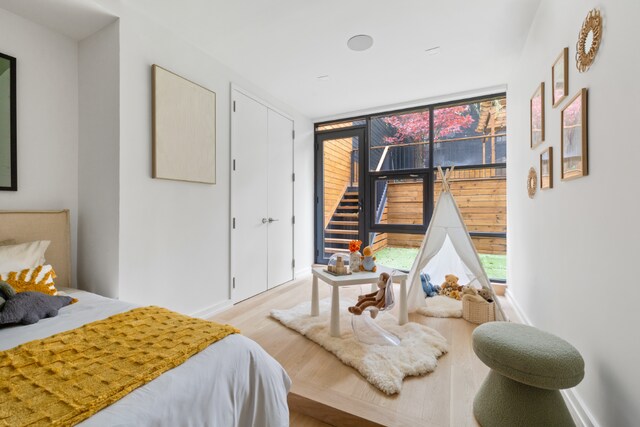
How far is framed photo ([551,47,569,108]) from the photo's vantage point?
1.63m

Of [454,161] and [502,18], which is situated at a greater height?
[502,18]

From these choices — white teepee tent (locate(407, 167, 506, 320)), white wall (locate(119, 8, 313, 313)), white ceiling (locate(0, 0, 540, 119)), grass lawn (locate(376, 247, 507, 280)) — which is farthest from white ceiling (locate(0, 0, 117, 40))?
grass lawn (locate(376, 247, 507, 280))

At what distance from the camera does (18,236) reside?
1.93 m

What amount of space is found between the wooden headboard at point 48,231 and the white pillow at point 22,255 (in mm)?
184

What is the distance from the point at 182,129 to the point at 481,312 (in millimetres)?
3024

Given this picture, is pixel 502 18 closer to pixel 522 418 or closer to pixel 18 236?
pixel 522 418

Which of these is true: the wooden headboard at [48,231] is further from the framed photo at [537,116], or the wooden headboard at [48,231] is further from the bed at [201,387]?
the framed photo at [537,116]

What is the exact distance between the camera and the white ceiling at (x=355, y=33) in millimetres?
2139

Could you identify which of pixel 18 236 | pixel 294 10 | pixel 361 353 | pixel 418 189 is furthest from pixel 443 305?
pixel 18 236

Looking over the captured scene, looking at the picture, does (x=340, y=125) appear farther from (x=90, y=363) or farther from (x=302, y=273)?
(x=90, y=363)

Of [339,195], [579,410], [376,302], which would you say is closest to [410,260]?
[339,195]

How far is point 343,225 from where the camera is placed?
4.68 meters

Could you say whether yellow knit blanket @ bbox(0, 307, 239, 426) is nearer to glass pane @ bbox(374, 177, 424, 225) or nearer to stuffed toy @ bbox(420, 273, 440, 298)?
stuffed toy @ bbox(420, 273, 440, 298)

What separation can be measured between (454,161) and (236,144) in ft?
8.85
